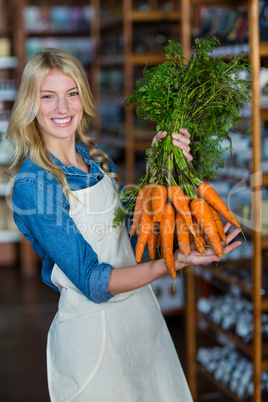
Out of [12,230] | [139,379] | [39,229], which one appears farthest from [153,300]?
[12,230]

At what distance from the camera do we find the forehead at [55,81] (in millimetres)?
1703

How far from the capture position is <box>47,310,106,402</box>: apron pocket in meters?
1.74

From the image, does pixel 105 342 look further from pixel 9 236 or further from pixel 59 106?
pixel 9 236

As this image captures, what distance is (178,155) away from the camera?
167cm

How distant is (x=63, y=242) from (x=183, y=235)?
0.35m

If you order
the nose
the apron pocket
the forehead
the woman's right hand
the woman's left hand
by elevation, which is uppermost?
the forehead

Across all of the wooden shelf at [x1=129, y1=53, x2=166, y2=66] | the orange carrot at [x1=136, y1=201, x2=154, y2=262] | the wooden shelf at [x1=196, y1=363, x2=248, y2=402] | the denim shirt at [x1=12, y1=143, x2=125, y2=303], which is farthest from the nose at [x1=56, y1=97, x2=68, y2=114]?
the wooden shelf at [x1=129, y1=53, x2=166, y2=66]

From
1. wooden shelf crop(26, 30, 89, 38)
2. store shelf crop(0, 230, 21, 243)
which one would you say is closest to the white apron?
store shelf crop(0, 230, 21, 243)

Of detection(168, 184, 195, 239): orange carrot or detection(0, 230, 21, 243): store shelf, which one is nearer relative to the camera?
detection(168, 184, 195, 239): orange carrot

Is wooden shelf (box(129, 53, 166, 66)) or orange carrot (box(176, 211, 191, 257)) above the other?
wooden shelf (box(129, 53, 166, 66))

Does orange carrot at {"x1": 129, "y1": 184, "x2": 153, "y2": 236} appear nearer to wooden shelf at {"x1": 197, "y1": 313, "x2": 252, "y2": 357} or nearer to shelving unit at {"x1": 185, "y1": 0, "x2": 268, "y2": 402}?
shelving unit at {"x1": 185, "y1": 0, "x2": 268, "y2": 402}

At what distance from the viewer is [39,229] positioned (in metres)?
1.62

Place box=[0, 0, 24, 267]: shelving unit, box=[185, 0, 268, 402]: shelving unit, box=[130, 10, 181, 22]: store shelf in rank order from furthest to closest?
box=[0, 0, 24, 267]: shelving unit, box=[130, 10, 181, 22]: store shelf, box=[185, 0, 268, 402]: shelving unit

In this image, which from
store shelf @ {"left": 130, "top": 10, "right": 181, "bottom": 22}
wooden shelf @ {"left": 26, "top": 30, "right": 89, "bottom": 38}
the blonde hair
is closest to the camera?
the blonde hair
